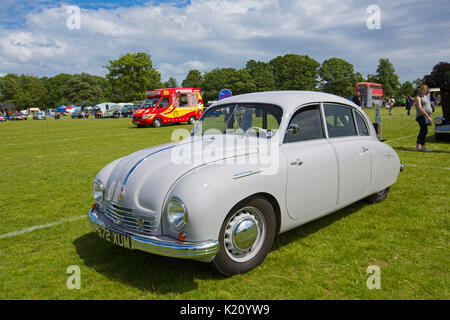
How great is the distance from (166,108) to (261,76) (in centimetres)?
6771

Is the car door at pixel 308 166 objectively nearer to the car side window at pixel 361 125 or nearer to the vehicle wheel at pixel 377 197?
the car side window at pixel 361 125

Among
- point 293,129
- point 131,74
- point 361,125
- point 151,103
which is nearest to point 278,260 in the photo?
point 293,129

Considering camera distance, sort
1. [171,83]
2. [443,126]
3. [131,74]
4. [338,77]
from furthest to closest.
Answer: [171,83] < [338,77] < [131,74] < [443,126]

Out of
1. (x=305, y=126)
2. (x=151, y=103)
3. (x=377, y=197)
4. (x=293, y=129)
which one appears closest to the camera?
(x=293, y=129)

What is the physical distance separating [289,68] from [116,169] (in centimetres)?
9154

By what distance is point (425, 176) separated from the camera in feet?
20.9

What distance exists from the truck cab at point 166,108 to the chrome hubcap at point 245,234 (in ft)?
67.3

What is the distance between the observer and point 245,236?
2.88 meters

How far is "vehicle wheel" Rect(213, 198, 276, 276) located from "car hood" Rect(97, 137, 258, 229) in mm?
543

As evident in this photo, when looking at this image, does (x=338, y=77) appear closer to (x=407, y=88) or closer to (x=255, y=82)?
(x=255, y=82)

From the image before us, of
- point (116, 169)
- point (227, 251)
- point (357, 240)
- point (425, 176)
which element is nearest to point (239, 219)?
point (227, 251)

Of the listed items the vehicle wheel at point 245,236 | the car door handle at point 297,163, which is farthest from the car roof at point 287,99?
the vehicle wheel at point 245,236

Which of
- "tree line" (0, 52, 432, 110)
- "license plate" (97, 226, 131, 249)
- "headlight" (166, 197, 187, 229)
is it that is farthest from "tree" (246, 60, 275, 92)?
"headlight" (166, 197, 187, 229)
